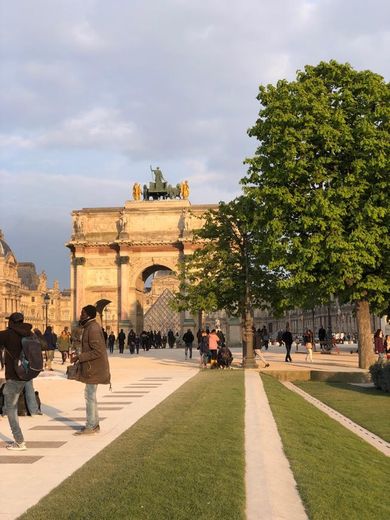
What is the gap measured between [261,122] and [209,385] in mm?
13135

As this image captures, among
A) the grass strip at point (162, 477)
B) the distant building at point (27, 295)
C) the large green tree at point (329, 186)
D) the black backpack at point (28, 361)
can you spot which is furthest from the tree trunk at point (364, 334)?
the distant building at point (27, 295)

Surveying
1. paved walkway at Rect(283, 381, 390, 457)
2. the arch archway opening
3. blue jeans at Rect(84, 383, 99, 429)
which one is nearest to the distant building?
the arch archway opening

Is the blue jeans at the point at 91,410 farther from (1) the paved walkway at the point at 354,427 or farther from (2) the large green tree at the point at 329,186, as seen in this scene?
(2) the large green tree at the point at 329,186

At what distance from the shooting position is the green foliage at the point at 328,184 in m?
26.0

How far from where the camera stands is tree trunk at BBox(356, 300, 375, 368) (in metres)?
28.0

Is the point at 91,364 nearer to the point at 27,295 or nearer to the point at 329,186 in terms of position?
the point at 329,186

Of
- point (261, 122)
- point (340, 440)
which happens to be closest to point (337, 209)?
point (261, 122)

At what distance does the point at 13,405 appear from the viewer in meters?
9.93

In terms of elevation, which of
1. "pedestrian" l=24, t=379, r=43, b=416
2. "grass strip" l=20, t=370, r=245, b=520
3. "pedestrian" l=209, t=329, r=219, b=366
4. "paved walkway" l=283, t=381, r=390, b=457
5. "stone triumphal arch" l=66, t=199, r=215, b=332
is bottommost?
"paved walkway" l=283, t=381, r=390, b=457

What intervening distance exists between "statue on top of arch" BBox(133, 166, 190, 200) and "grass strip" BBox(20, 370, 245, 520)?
60109mm

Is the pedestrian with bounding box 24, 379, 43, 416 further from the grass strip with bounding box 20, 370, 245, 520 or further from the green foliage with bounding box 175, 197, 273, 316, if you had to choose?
the green foliage with bounding box 175, 197, 273, 316

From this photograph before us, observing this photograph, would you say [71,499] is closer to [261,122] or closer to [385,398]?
[385,398]

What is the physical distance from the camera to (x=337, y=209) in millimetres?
25750

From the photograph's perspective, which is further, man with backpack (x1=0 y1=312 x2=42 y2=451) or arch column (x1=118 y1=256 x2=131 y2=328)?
arch column (x1=118 y1=256 x2=131 y2=328)
